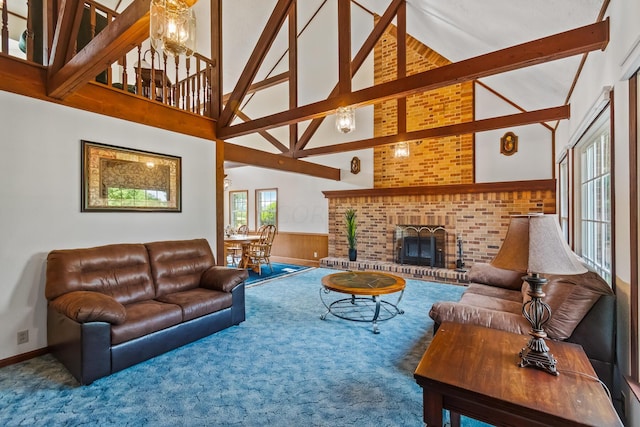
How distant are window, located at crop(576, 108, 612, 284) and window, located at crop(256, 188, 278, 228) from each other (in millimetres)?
6479

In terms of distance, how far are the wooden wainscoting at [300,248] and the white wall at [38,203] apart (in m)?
4.61

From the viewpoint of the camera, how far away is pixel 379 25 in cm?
474

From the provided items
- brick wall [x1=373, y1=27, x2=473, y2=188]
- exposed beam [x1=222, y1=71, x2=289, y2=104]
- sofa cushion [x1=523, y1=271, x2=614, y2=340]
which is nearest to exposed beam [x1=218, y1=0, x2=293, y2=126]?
exposed beam [x1=222, y1=71, x2=289, y2=104]

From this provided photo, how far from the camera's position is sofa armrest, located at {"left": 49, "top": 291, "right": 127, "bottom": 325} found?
228 cm

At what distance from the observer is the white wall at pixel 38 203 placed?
2654mm

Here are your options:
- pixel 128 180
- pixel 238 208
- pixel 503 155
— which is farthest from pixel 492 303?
pixel 238 208

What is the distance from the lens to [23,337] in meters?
2.74

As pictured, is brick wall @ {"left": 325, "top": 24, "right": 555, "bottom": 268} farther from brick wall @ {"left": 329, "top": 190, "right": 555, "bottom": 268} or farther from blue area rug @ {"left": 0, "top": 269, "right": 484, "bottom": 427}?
blue area rug @ {"left": 0, "top": 269, "right": 484, "bottom": 427}

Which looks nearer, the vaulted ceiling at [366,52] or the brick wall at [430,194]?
the vaulted ceiling at [366,52]

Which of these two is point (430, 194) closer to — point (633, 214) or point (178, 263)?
point (633, 214)

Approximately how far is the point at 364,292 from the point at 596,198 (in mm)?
2309

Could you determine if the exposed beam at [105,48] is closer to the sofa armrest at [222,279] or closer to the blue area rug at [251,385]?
the sofa armrest at [222,279]

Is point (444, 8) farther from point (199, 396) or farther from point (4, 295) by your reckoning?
point (4, 295)

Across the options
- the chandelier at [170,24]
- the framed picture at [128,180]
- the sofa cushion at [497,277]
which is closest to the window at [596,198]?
the sofa cushion at [497,277]
